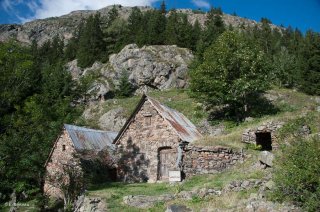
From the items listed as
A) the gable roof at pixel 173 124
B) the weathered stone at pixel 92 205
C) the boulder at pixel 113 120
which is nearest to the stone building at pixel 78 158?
the gable roof at pixel 173 124

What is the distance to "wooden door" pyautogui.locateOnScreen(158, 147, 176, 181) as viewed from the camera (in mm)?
22686

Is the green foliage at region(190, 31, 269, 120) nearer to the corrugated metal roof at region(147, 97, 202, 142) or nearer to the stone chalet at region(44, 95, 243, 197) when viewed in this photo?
the corrugated metal roof at region(147, 97, 202, 142)

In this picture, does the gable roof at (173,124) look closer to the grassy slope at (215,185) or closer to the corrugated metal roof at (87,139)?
the grassy slope at (215,185)

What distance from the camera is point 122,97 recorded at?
5769 cm

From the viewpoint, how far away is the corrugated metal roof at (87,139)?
25.5 meters

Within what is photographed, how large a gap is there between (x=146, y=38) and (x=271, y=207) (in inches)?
2509

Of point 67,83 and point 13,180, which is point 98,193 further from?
point 67,83

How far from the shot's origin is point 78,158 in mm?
24078

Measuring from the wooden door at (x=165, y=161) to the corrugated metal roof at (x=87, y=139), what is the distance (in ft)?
13.0

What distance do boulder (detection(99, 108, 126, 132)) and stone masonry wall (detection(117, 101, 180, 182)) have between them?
2108 centimetres

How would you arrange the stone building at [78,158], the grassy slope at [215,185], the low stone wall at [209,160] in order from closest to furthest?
the grassy slope at [215,185], the low stone wall at [209,160], the stone building at [78,158]

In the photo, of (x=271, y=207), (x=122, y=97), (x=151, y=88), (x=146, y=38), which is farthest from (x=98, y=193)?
(x=146, y=38)

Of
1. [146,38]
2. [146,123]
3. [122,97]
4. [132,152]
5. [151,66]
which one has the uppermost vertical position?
[146,38]

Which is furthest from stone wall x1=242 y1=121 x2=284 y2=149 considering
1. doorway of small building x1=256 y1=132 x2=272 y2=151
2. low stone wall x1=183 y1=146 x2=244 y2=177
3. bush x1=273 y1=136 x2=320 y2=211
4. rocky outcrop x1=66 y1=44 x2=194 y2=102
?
rocky outcrop x1=66 y1=44 x2=194 y2=102
